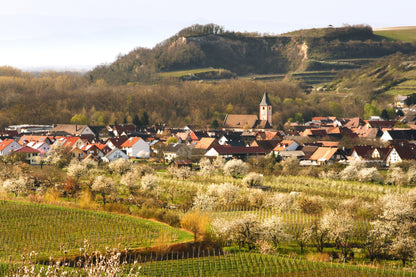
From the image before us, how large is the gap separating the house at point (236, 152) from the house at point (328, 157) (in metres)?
6.53

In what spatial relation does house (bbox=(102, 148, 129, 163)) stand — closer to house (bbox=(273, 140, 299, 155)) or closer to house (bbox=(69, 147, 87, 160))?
house (bbox=(69, 147, 87, 160))

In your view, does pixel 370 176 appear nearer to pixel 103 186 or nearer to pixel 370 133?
pixel 103 186

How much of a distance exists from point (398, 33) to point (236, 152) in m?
135

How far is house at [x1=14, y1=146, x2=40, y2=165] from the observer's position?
49.1m

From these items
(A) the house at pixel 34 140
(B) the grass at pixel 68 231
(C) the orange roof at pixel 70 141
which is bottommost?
(A) the house at pixel 34 140

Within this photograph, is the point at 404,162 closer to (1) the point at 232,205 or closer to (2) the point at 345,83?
(1) the point at 232,205

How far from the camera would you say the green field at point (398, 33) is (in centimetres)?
16060

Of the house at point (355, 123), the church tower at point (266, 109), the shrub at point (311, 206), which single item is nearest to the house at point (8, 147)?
the shrub at point (311, 206)

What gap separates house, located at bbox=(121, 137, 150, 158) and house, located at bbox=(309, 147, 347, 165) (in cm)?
1768

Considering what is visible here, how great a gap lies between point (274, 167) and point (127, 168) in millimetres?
12411

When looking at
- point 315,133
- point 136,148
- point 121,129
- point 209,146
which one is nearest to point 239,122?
point 315,133

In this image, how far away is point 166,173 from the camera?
43500mm

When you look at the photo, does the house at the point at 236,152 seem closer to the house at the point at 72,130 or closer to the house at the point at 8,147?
the house at the point at 8,147

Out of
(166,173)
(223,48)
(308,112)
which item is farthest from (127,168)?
(223,48)
